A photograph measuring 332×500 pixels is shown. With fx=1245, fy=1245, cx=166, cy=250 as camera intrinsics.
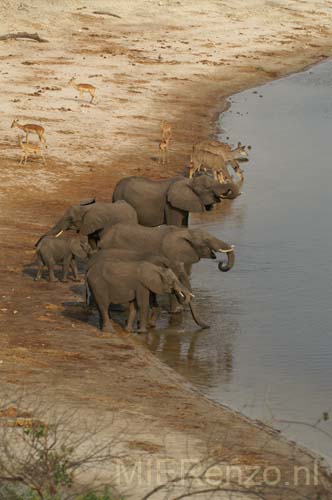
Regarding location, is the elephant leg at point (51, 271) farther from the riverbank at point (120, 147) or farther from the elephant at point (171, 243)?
the elephant at point (171, 243)

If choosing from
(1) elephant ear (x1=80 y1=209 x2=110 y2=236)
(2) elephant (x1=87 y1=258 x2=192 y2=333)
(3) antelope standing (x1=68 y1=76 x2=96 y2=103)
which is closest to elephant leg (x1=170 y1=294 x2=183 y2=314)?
(2) elephant (x1=87 y1=258 x2=192 y2=333)

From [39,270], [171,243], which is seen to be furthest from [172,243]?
[39,270]

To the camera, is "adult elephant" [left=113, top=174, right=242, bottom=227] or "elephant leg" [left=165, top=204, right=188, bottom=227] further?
"elephant leg" [left=165, top=204, right=188, bottom=227]

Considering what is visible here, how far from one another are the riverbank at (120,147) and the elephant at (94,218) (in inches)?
37.5

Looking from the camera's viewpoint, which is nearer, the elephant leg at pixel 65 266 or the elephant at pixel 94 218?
the elephant leg at pixel 65 266

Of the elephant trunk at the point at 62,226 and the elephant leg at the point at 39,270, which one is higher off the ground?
the elephant trunk at the point at 62,226

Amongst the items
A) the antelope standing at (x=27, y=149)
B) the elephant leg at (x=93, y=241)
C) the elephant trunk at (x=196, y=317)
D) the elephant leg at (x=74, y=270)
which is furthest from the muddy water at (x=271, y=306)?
the antelope standing at (x=27, y=149)

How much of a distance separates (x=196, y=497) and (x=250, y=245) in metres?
12.4

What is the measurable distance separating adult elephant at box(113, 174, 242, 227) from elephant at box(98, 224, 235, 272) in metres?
2.74

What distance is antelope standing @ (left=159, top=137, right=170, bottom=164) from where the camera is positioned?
97.5 ft

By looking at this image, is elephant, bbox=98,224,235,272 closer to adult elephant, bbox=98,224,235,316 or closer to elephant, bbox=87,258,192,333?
adult elephant, bbox=98,224,235,316

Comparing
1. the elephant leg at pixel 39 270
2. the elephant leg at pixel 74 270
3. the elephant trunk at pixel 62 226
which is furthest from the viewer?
the elephant trunk at pixel 62 226

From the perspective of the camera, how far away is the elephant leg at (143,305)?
1692 centimetres

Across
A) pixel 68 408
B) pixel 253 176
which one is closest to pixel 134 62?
pixel 253 176
